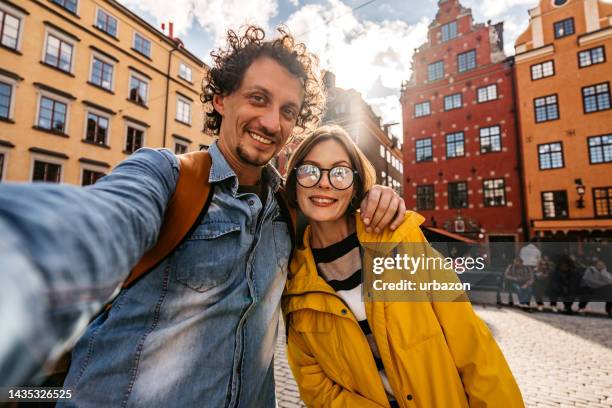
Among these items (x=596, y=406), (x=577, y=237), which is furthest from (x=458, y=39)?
(x=596, y=406)

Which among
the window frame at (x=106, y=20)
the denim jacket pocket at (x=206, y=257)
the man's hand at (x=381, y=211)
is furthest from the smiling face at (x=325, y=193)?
the window frame at (x=106, y=20)

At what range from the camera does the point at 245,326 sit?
4.52 ft

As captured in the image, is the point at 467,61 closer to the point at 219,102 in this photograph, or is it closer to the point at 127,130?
the point at 127,130

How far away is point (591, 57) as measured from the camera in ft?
57.9

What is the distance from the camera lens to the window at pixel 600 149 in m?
16.7

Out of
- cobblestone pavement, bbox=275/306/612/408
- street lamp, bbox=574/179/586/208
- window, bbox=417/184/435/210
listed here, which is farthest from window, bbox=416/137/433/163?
cobblestone pavement, bbox=275/306/612/408

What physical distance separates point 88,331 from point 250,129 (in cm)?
126

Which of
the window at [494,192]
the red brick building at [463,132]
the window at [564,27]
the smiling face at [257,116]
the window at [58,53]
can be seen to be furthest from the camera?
the red brick building at [463,132]

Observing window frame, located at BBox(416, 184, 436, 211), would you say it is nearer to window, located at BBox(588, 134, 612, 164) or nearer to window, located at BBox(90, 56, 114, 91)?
window, located at BBox(588, 134, 612, 164)

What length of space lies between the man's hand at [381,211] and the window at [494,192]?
20.2 meters

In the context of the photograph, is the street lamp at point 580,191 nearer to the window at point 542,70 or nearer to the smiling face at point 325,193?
the window at point 542,70

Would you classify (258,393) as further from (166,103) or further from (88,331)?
(166,103)

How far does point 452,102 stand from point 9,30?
80.0ft

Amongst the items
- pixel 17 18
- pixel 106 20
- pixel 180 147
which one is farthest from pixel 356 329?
pixel 106 20
